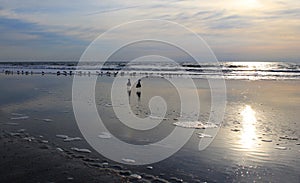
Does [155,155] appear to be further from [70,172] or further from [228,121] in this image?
[228,121]

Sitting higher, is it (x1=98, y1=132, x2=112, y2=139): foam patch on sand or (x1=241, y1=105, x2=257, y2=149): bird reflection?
(x1=241, y1=105, x2=257, y2=149): bird reflection

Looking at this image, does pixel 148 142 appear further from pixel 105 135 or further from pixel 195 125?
pixel 195 125

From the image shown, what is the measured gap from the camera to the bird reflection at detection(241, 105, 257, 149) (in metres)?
10.6

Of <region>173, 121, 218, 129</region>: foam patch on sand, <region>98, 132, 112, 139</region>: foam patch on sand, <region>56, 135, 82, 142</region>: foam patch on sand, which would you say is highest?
<region>173, 121, 218, 129</region>: foam patch on sand

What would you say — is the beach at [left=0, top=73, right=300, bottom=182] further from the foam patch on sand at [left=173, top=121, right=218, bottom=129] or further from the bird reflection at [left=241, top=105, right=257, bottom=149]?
the foam patch on sand at [left=173, top=121, right=218, bottom=129]

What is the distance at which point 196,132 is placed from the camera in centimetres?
1204

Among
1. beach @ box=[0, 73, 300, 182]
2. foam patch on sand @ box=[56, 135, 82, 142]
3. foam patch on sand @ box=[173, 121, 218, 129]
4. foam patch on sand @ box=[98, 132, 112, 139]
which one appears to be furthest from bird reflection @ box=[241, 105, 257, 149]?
foam patch on sand @ box=[56, 135, 82, 142]

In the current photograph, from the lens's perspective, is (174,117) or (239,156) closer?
(239,156)

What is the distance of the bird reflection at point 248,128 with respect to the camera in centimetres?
1064

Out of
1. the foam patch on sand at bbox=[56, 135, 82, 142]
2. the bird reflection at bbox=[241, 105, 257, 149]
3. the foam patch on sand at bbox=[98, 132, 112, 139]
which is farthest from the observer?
the foam patch on sand at bbox=[98, 132, 112, 139]

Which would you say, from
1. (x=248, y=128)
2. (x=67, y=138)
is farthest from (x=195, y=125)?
(x=67, y=138)

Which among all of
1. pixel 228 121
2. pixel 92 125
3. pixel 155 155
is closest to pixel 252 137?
pixel 228 121

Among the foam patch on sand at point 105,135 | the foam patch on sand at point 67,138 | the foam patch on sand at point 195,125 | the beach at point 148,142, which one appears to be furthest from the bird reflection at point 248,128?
the foam patch on sand at point 67,138

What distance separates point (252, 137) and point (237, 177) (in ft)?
13.4
